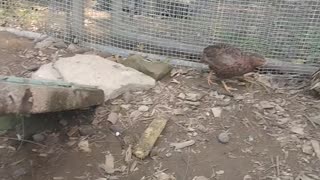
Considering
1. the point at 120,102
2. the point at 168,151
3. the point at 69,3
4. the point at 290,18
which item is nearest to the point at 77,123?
the point at 120,102

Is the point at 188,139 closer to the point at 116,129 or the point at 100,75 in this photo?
the point at 116,129

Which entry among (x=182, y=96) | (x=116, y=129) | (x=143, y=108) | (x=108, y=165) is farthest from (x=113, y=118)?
(x=182, y=96)

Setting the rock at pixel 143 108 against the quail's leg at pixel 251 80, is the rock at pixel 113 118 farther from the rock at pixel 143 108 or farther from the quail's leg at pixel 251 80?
the quail's leg at pixel 251 80

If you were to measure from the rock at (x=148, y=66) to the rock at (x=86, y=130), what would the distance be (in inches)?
28.2

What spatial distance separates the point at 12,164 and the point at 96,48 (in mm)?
1504

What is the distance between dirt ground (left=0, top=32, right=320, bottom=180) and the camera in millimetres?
2340

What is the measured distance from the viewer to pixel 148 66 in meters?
3.22

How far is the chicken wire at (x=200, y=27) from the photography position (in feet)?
10.4

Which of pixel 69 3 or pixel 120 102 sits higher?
pixel 69 3

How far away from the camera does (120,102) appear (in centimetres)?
288

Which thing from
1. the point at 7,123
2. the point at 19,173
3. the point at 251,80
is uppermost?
the point at 251,80

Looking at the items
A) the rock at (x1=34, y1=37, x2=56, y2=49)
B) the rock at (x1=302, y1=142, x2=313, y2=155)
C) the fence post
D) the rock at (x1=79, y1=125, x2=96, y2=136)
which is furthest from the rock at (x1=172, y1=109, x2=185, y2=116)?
the rock at (x1=34, y1=37, x2=56, y2=49)

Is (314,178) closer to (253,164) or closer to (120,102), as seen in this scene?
(253,164)

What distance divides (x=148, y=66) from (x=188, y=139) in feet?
2.74
